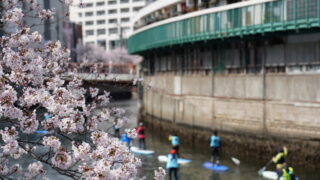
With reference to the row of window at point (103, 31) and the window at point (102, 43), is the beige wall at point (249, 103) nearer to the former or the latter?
the row of window at point (103, 31)

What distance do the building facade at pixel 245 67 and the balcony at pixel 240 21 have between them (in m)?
0.06

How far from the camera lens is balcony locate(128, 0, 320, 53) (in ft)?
88.0

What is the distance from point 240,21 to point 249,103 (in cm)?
551

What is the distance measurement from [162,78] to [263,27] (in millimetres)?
20521

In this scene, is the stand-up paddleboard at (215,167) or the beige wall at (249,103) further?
the beige wall at (249,103)

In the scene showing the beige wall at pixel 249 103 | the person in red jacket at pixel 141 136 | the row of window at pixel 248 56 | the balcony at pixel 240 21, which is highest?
the balcony at pixel 240 21

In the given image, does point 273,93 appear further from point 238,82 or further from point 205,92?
point 205,92

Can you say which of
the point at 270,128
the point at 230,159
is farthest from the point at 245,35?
the point at 230,159

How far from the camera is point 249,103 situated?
32188 millimetres

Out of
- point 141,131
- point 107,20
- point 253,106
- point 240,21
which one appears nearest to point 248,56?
point 240,21

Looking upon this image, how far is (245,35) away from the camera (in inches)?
1241

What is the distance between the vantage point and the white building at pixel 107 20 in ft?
359

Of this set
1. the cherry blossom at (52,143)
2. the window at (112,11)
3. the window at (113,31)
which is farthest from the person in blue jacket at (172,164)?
the window at (112,11)

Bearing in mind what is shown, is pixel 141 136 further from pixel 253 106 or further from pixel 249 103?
pixel 249 103
